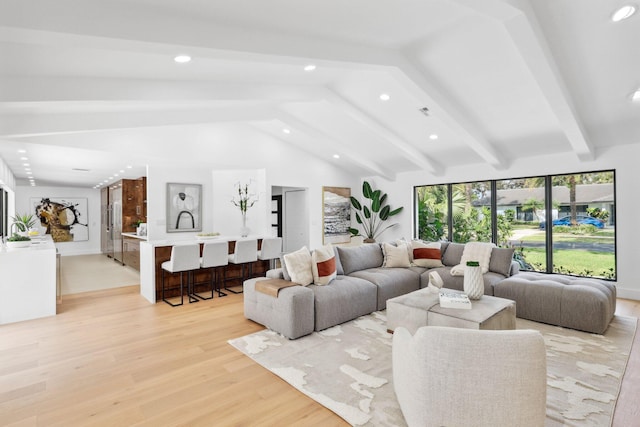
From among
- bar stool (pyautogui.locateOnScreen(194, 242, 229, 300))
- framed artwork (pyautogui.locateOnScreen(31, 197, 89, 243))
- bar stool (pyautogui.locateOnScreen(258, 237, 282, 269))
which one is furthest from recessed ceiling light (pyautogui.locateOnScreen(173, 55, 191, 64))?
framed artwork (pyautogui.locateOnScreen(31, 197, 89, 243))

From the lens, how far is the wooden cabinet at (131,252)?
686 centimetres

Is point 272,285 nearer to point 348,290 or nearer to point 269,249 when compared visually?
point 348,290

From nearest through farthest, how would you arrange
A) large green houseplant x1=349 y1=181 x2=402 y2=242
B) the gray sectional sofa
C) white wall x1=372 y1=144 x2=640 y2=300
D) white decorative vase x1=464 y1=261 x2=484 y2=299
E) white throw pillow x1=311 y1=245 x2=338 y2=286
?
white decorative vase x1=464 y1=261 x2=484 y2=299
the gray sectional sofa
white throw pillow x1=311 y1=245 x2=338 y2=286
white wall x1=372 y1=144 x2=640 y2=300
large green houseplant x1=349 y1=181 x2=402 y2=242

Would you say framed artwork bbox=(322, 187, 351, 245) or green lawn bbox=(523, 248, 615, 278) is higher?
framed artwork bbox=(322, 187, 351, 245)

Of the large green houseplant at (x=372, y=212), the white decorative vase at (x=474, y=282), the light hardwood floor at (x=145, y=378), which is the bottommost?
the light hardwood floor at (x=145, y=378)

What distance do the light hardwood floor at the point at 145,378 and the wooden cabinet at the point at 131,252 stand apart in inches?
109

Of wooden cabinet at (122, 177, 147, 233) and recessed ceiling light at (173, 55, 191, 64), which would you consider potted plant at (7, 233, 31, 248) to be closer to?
wooden cabinet at (122, 177, 147, 233)

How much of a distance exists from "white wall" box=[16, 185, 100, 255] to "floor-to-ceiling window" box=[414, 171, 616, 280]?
10884mm

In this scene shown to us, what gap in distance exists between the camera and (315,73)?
14.0 ft

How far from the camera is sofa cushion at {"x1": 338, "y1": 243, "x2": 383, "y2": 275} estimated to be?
4785mm

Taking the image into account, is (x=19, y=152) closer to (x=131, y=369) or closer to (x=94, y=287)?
(x=94, y=287)

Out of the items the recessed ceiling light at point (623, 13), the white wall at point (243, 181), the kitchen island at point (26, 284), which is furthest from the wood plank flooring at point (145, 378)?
the recessed ceiling light at point (623, 13)

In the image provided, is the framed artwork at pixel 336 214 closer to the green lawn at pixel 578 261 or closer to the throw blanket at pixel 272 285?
the green lawn at pixel 578 261

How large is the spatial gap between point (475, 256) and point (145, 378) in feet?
14.6
